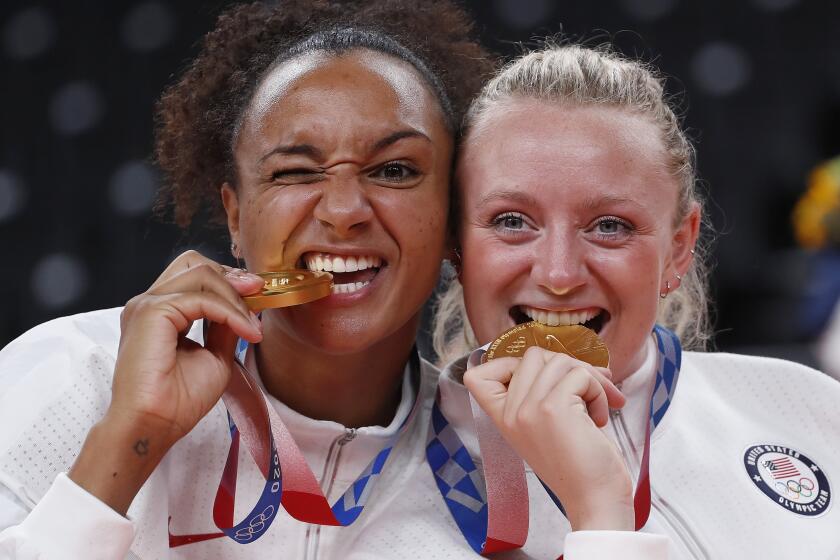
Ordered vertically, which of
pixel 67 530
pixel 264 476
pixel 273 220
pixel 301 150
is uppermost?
pixel 301 150

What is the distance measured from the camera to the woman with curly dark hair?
2.27 m

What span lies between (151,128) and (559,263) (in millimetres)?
3388

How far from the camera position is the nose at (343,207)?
2.56 metres

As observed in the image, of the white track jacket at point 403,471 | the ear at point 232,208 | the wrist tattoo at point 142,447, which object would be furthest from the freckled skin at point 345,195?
the wrist tattoo at point 142,447

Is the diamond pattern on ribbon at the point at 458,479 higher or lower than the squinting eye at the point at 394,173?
lower

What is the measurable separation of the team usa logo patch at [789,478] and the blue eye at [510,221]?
74 cm

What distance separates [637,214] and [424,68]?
25.1 inches

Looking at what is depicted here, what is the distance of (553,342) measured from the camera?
8.13ft

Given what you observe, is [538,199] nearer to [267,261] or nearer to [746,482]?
[267,261]

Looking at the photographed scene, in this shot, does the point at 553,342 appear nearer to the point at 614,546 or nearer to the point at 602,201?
the point at 602,201

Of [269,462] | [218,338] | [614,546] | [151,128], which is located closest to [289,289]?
[218,338]

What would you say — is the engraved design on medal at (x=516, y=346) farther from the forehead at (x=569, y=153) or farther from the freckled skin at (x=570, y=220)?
the forehead at (x=569, y=153)

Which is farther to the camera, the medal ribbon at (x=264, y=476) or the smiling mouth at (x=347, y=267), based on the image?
the smiling mouth at (x=347, y=267)

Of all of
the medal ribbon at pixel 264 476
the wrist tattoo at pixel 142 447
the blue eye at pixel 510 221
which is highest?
the blue eye at pixel 510 221
